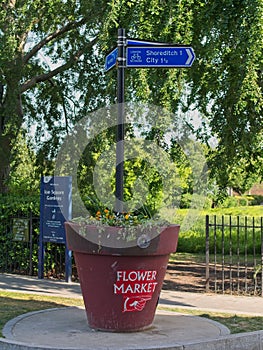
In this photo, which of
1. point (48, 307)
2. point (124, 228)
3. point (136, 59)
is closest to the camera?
point (124, 228)

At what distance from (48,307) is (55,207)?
3.31m

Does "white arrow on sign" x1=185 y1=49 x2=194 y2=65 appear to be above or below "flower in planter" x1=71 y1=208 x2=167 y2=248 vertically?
above

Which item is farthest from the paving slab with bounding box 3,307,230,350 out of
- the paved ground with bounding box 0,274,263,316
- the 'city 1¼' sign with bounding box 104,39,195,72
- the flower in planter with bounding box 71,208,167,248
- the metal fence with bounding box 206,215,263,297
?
the 'city 1¼' sign with bounding box 104,39,195,72

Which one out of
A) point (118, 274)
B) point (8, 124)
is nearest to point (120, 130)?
point (118, 274)

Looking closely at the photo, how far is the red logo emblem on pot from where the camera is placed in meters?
6.96

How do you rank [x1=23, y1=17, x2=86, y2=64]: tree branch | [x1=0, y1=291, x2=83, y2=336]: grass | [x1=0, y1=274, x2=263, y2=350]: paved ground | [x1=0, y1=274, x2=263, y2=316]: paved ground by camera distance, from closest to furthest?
[x1=0, y1=274, x2=263, y2=350]: paved ground < [x1=0, y1=291, x2=83, y2=336]: grass < [x1=0, y1=274, x2=263, y2=316]: paved ground < [x1=23, y1=17, x2=86, y2=64]: tree branch

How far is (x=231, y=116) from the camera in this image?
11531 millimetres

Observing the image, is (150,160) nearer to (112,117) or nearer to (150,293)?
(112,117)

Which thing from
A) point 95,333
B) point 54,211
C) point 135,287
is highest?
point 54,211

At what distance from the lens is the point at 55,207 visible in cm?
1205

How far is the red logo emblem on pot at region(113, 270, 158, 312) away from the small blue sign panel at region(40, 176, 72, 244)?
4848mm

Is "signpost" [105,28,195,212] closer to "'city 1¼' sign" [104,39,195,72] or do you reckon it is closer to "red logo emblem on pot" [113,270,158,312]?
"'city 1¼' sign" [104,39,195,72]

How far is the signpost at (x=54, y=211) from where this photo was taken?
1184 centimetres

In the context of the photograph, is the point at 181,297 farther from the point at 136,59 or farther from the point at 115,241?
the point at 136,59
